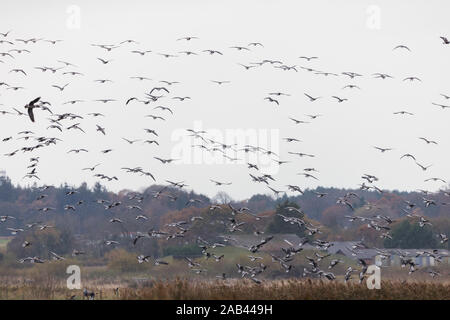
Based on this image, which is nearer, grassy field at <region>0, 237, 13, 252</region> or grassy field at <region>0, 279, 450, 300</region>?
grassy field at <region>0, 279, 450, 300</region>

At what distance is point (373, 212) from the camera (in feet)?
498

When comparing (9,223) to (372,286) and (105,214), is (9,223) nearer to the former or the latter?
(105,214)

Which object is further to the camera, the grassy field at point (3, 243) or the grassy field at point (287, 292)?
the grassy field at point (3, 243)

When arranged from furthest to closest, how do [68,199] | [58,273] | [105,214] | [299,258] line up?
[68,199] → [105,214] → [299,258] → [58,273]

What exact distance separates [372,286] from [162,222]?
7541cm

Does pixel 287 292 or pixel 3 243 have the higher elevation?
pixel 3 243

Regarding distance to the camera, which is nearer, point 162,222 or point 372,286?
point 372,286

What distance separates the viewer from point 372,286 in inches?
1827

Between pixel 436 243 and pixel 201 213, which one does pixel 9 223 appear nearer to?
pixel 201 213

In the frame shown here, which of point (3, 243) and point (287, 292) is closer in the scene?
point (287, 292)

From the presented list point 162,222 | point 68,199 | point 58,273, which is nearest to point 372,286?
point 58,273
